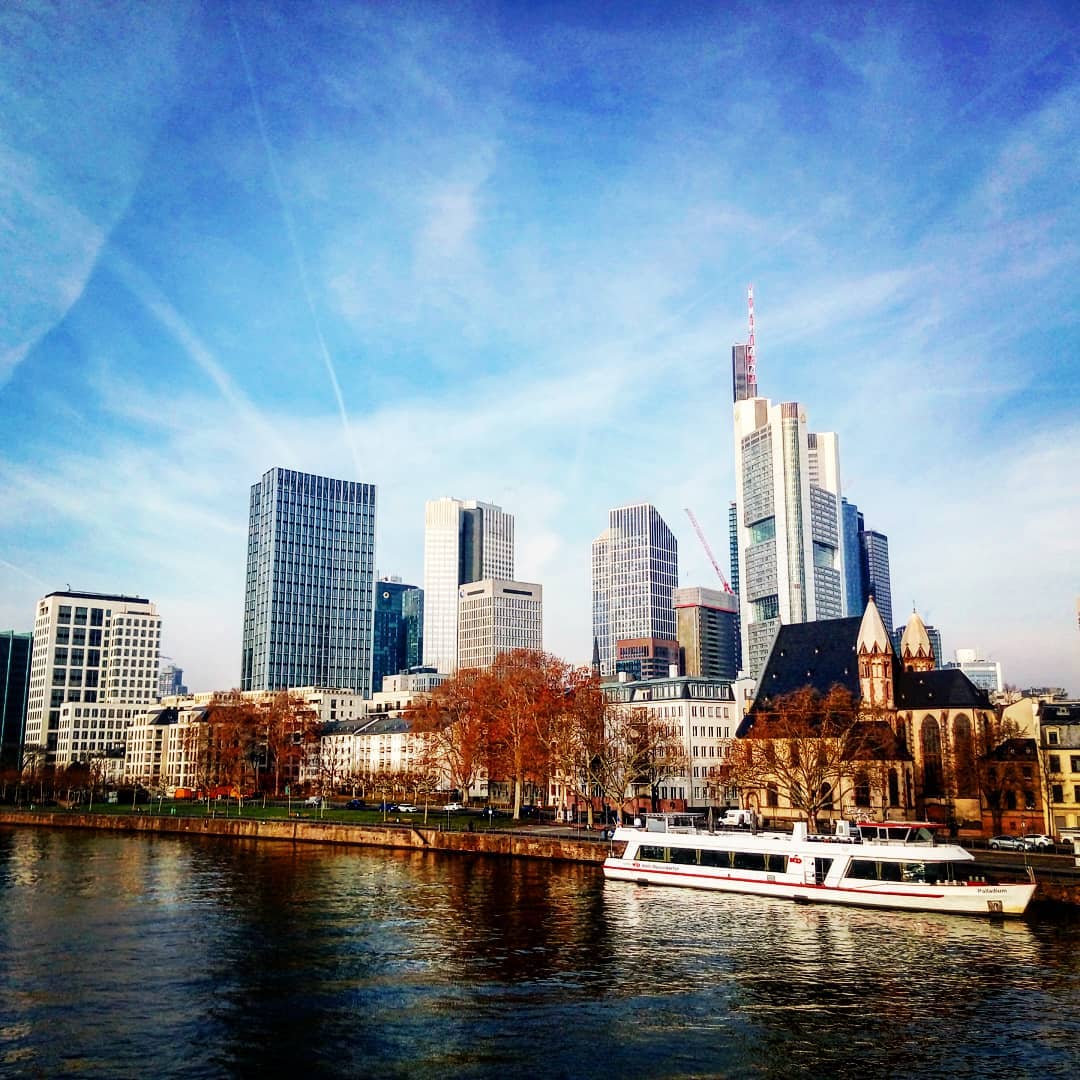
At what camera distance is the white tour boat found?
265ft

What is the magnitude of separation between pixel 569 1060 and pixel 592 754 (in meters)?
96.8

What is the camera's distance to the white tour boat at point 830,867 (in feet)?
265

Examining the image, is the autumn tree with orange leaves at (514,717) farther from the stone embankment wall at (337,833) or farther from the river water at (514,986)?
the river water at (514,986)

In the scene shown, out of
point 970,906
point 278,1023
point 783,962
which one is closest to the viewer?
point 278,1023

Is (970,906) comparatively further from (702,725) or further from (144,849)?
(702,725)

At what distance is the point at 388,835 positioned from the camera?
135 metres

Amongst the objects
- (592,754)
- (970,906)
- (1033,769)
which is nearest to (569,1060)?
(970,906)

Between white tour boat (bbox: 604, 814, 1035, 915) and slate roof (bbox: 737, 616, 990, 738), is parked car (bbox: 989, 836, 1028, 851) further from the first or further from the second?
slate roof (bbox: 737, 616, 990, 738)

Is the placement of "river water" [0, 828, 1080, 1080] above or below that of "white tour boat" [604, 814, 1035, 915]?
below

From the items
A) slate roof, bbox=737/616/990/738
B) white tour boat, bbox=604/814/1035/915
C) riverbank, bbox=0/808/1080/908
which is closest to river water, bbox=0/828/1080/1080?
white tour boat, bbox=604/814/1035/915

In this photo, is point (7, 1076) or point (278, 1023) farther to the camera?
point (278, 1023)

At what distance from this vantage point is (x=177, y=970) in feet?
197

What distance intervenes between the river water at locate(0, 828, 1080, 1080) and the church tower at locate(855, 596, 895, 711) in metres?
79.1

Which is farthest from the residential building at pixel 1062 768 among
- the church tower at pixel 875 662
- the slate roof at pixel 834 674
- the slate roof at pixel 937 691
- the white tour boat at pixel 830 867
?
the white tour boat at pixel 830 867
